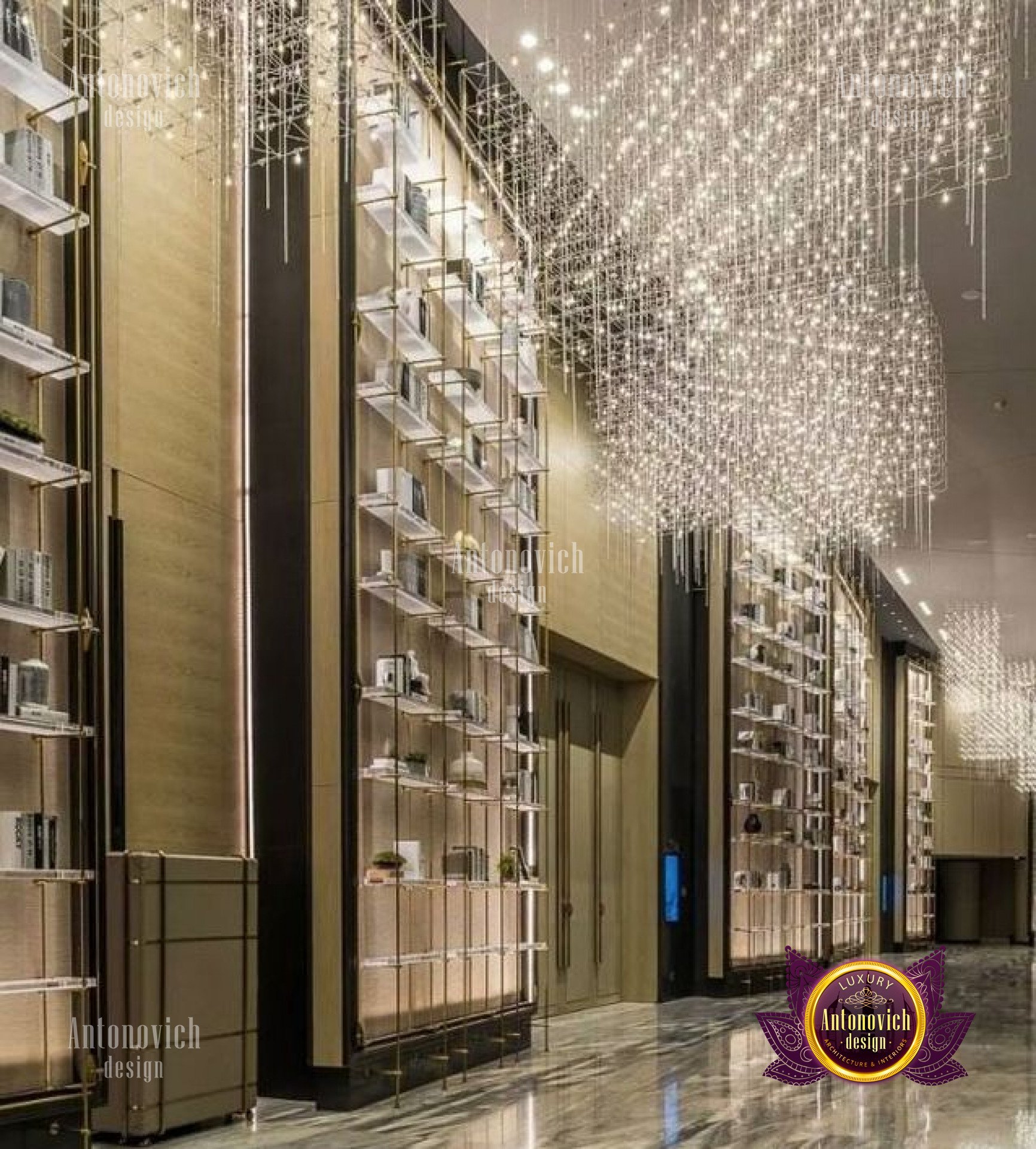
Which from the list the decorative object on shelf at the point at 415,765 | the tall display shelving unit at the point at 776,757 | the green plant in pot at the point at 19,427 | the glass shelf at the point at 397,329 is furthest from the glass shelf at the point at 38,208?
the tall display shelving unit at the point at 776,757

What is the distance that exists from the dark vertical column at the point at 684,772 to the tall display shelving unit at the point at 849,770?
4412mm

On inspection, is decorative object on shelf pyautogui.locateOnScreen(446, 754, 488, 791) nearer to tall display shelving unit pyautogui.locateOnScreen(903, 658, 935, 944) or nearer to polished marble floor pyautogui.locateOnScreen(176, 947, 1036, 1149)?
polished marble floor pyautogui.locateOnScreen(176, 947, 1036, 1149)

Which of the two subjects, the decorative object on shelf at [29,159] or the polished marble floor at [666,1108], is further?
the polished marble floor at [666,1108]

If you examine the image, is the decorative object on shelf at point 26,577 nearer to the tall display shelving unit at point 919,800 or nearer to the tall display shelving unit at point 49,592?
the tall display shelving unit at point 49,592

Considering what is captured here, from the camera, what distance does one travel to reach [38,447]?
261 inches

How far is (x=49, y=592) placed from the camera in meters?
6.73

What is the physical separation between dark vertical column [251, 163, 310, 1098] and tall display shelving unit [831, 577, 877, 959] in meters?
12.9

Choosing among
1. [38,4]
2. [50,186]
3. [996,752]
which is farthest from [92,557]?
[996,752]

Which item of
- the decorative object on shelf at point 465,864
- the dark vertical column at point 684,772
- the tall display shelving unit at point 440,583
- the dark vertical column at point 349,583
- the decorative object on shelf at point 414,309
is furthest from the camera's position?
the dark vertical column at point 684,772

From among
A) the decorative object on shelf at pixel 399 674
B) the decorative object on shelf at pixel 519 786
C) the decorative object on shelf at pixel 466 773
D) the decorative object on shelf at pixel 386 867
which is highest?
the decorative object on shelf at pixel 399 674

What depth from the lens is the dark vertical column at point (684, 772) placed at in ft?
53.0

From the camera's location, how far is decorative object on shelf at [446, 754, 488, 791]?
32.8 feet

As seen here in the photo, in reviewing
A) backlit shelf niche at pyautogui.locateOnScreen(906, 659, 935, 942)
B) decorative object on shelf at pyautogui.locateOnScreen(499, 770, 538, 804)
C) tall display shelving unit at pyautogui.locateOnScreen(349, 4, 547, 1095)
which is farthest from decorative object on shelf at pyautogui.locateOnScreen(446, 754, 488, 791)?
backlit shelf niche at pyautogui.locateOnScreen(906, 659, 935, 942)

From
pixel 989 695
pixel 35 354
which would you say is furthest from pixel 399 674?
pixel 989 695
